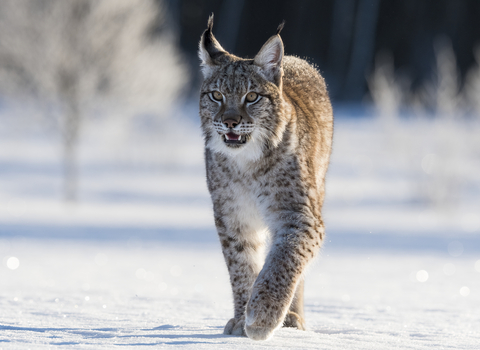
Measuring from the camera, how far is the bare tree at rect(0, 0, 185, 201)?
12.8 metres

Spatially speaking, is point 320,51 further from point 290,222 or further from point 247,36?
point 290,222

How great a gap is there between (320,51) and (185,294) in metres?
23.4

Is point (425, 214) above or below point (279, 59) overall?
below

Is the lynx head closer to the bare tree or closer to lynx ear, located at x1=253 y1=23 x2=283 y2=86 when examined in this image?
lynx ear, located at x1=253 y1=23 x2=283 y2=86

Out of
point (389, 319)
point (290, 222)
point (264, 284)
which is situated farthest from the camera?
point (389, 319)

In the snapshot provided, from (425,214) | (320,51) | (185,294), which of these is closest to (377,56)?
(320,51)

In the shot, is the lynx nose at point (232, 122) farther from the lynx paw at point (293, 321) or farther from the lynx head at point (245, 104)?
the lynx paw at point (293, 321)

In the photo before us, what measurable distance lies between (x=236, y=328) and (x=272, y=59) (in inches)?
62.0

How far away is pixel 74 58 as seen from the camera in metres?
12.9

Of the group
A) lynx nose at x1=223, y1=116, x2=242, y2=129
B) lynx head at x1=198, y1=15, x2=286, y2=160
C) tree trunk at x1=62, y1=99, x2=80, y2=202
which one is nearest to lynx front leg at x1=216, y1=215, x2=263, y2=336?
lynx head at x1=198, y1=15, x2=286, y2=160

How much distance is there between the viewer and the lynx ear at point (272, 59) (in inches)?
152

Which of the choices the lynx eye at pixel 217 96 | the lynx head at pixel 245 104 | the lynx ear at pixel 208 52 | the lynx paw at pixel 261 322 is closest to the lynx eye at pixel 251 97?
the lynx head at pixel 245 104

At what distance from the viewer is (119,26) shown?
13.2m

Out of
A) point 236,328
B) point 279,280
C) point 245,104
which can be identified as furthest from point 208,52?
point 236,328
